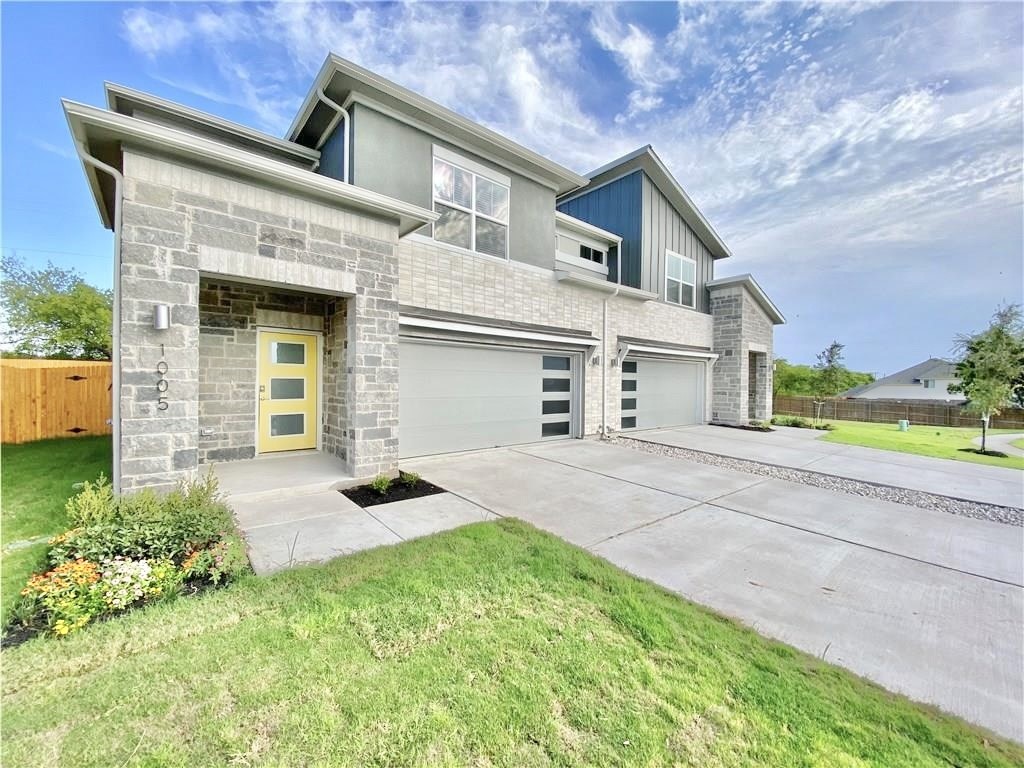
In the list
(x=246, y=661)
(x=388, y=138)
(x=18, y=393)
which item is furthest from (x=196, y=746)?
(x=18, y=393)

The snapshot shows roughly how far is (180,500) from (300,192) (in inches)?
154

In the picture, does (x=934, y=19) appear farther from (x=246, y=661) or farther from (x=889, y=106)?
(x=246, y=661)

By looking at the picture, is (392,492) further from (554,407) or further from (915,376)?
(915,376)

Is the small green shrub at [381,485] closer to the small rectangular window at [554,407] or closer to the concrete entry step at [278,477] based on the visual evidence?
the concrete entry step at [278,477]

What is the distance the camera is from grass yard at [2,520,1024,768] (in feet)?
5.86

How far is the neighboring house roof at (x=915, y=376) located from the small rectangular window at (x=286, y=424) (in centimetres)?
4588

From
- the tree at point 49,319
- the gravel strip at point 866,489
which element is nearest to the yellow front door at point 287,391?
the gravel strip at point 866,489

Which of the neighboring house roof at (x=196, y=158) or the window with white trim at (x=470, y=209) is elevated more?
the window with white trim at (x=470, y=209)

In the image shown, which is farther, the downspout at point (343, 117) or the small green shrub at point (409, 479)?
the downspout at point (343, 117)

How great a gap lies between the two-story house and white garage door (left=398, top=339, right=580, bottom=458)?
43 mm

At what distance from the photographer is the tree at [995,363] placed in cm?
1191

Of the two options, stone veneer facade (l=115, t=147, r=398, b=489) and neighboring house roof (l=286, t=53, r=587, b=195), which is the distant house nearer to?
neighboring house roof (l=286, t=53, r=587, b=195)

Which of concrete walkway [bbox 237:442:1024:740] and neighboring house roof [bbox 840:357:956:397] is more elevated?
neighboring house roof [bbox 840:357:956:397]

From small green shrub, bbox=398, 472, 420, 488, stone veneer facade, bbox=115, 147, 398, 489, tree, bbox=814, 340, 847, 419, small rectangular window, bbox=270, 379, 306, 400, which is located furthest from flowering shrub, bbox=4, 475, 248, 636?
tree, bbox=814, 340, 847, 419
